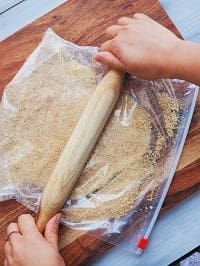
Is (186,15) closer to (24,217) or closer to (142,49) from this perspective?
(142,49)

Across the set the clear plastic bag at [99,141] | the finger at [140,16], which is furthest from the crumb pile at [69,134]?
the finger at [140,16]

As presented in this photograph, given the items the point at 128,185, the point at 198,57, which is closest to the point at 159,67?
the point at 198,57

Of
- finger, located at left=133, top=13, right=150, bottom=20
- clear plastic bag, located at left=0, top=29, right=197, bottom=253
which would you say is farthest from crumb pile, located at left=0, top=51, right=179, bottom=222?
finger, located at left=133, top=13, right=150, bottom=20

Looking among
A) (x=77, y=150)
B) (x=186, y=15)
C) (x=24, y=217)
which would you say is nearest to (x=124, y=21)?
(x=186, y=15)

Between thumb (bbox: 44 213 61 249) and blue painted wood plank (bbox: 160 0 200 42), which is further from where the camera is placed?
blue painted wood plank (bbox: 160 0 200 42)

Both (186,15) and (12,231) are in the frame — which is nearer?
(12,231)

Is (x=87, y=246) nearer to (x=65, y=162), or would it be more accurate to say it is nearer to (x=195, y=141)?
(x=65, y=162)

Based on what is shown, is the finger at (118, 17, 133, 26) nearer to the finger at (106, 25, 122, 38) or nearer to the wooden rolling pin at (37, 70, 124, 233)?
the finger at (106, 25, 122, 38)
